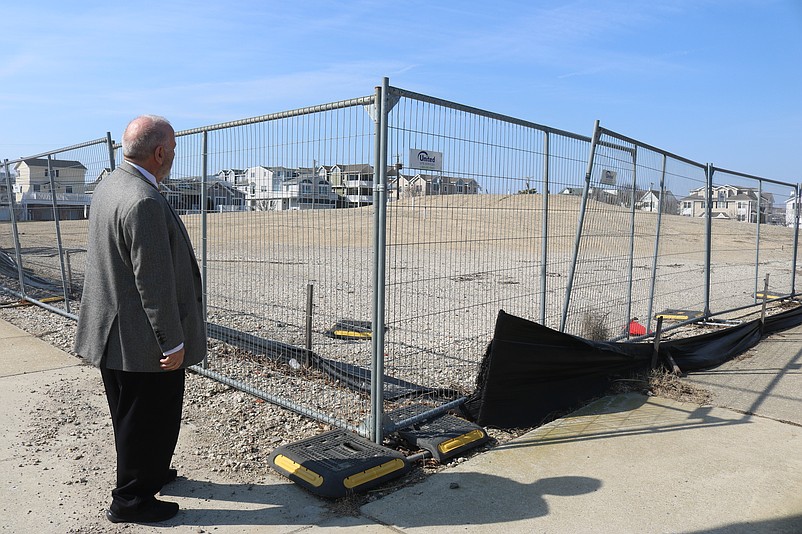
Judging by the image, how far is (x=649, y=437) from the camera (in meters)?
4.53

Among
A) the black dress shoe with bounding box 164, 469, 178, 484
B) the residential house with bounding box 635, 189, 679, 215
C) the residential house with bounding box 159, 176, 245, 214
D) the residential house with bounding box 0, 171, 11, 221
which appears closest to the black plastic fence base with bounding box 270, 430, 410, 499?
the black dress shoe with bounding box 164, 469, 178, 484

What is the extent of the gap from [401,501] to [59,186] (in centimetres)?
710

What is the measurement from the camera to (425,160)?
4242mm

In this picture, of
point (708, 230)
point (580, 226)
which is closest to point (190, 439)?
→ point (580, 226)

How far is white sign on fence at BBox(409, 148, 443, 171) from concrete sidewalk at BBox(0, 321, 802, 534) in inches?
82.2

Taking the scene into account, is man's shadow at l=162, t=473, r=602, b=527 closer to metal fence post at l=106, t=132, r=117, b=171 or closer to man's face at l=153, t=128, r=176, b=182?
man's face at l=153, t=128, r=176, b=182

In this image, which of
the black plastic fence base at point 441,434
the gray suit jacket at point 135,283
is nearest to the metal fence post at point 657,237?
the black plastic fence base at point 441,434

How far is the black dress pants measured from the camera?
10.6 ft

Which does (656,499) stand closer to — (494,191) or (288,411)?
(494,191)

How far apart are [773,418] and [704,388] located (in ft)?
2.64

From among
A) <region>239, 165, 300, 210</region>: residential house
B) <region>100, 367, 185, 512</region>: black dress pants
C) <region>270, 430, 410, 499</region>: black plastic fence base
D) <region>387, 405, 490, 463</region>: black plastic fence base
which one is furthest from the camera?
<region>239, 165, 300, 210</region>: residential house

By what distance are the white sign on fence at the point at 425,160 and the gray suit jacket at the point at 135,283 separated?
1644 millimetres

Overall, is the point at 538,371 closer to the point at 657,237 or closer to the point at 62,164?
the point at 657,237

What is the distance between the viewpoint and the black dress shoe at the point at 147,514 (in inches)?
127
